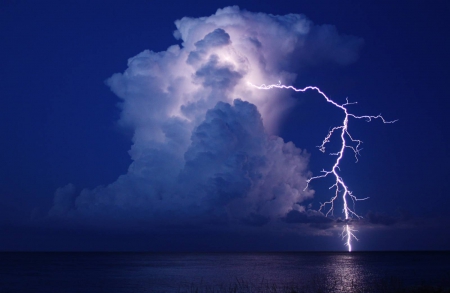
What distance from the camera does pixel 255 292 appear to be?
40.7m

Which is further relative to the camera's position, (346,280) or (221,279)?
(221,279)

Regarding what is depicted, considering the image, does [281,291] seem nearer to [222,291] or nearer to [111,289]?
[222,291]

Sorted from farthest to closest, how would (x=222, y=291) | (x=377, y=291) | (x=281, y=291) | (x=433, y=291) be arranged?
(x=222, y=291) → (x=281, y=291) → (x=377, y=291) → (x=433, y=291)

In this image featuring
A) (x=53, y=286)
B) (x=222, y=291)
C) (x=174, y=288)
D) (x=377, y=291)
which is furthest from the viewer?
(x=53, y=286)

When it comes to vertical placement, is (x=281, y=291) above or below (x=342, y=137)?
below

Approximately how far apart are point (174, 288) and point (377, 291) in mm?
21813

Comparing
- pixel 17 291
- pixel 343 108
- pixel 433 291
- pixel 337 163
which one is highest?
pixel 343 108

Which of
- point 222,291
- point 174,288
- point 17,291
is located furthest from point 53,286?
point 222,291

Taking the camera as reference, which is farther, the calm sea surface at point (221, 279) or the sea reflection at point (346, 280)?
the calm sea surface at point (221, 279)

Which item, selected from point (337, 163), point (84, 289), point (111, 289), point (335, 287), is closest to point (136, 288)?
point (111, 289)

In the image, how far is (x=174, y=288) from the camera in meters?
47.2

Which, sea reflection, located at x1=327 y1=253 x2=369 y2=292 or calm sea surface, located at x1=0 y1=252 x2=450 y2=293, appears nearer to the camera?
sea reflection, located at x1=327 y1=253 x2=369 y2=292

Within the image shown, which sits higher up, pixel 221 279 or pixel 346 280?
pixel 346 280

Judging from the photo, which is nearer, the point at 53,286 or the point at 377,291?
the point at 377,291
